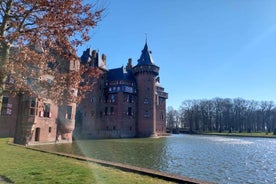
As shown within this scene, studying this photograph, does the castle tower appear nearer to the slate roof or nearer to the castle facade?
the castle facade

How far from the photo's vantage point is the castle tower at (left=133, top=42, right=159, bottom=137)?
44.7 metres

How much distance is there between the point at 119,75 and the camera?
146ft

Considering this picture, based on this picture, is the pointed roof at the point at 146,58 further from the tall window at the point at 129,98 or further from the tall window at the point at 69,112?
the tall window at the point at 69,112

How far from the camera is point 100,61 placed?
44000mm

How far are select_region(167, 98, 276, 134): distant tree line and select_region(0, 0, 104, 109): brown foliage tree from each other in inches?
2919

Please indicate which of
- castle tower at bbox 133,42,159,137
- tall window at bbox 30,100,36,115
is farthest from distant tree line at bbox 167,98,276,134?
tall window at bbox 30,100,36,115

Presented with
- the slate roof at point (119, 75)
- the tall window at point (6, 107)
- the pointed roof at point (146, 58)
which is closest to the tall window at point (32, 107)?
the tall window at point (6, 107)

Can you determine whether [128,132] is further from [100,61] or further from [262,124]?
[262,124]

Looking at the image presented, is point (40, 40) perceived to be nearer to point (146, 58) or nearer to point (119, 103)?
point (119, 103)

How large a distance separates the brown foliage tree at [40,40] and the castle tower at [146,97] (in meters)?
38.6

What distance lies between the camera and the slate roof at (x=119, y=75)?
144 feet

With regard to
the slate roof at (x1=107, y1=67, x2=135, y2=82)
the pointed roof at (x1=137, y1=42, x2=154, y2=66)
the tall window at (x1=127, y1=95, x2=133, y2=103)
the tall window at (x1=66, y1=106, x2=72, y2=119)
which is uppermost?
the pointed roof at (x1=137, y1=42, x2=154, y2=66)

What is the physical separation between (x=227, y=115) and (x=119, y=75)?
51080 millimetres

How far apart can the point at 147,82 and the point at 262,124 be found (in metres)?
61.6
